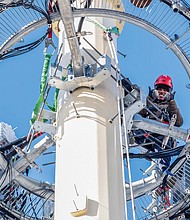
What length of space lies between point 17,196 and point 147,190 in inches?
82.8

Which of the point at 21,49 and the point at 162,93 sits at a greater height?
the point at 162,93

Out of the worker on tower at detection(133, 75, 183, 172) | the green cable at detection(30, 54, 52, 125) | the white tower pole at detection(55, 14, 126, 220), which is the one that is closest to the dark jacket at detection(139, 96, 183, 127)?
the worker on tower at detection(133, 75, 183, 172)

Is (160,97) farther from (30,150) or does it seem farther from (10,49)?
(10,49)

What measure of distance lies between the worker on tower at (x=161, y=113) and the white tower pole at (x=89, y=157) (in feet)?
5.40

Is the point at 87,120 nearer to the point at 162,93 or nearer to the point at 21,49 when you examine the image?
the point at 21,49

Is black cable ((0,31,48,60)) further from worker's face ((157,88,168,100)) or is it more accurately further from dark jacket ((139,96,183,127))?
worker's face ((157,88,168,100))

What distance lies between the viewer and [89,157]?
21.9 ft

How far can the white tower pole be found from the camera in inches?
251

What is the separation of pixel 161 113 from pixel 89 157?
9.57 feet

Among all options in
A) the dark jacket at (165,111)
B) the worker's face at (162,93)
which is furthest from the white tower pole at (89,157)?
the worker's face at (162,93)

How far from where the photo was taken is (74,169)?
21.7 ft

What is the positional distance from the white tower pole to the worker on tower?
1645mm

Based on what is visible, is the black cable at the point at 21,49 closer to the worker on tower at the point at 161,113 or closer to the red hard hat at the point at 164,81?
the worker on tower at the point at 161,113

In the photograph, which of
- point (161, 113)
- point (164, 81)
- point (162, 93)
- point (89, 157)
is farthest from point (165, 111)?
point (89, 157)
